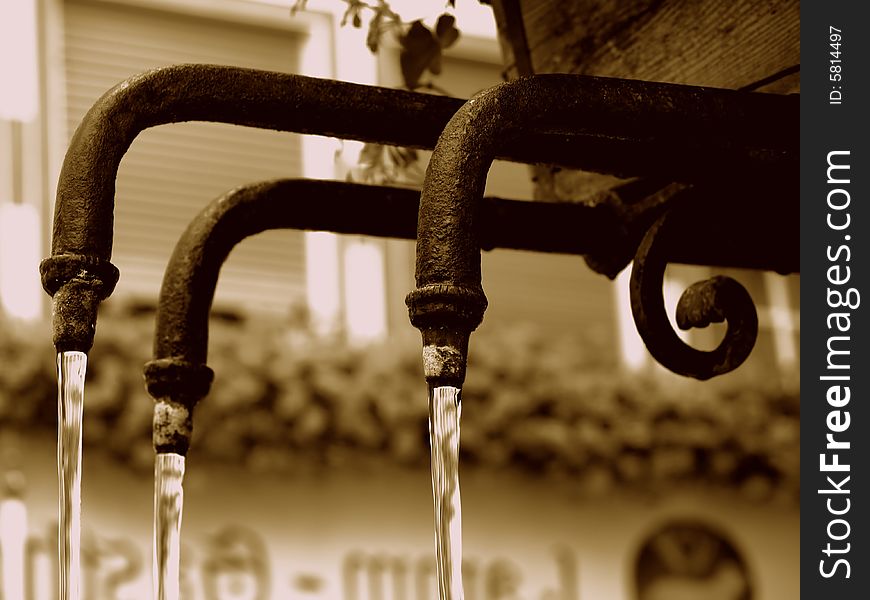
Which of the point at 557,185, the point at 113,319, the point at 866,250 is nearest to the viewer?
the point at 866,250

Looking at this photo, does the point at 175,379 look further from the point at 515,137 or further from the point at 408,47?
the point at 408,47

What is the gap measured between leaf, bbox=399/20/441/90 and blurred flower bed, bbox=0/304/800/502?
3302 mm

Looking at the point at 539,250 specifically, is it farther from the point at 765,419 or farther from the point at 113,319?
the point at 765,419

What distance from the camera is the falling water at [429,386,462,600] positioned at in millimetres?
672

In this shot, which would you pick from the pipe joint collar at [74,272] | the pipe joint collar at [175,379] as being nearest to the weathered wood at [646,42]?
the pipe joint collar at [175,379]

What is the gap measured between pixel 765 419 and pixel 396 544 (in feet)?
4.68

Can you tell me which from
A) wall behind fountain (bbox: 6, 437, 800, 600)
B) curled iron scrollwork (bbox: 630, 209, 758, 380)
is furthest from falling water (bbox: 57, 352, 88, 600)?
wall behind fountain (bbox: 6, 437, 800, 600)

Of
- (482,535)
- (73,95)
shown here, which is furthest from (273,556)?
(73,95)

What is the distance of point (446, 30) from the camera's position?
117cm

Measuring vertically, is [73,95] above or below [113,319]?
above

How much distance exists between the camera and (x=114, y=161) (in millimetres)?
718

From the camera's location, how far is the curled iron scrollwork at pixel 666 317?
3.05 ft

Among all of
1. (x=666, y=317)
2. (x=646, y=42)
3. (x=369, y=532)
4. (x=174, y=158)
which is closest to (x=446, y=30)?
(x=646, y=42)

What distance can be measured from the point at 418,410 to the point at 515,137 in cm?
418
